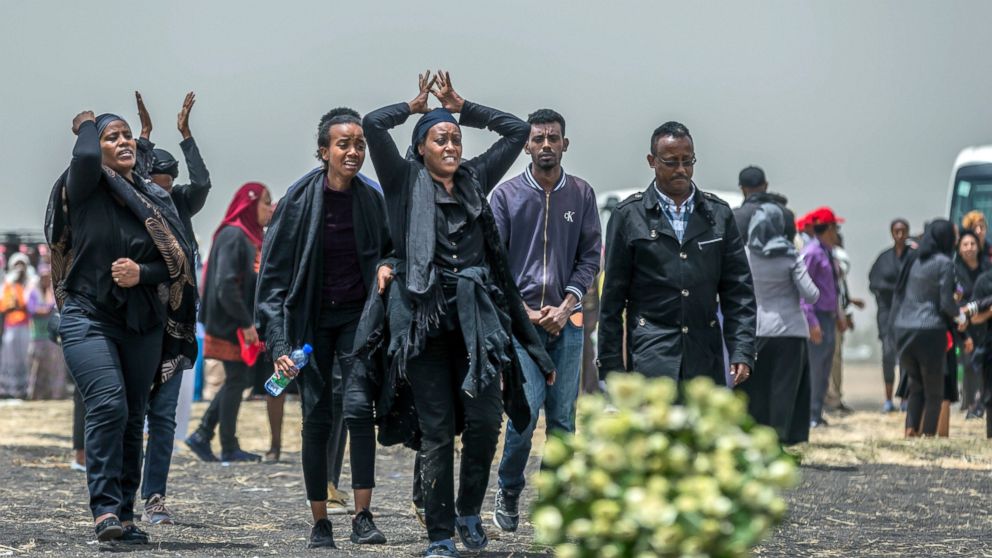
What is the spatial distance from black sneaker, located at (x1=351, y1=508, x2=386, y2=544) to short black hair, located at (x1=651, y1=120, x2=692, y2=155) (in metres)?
2.20

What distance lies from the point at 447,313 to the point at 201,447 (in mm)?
6456

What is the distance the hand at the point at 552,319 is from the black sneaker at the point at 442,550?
1.55m

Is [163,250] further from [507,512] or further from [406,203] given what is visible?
[507,512]

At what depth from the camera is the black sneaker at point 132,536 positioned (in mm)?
7691

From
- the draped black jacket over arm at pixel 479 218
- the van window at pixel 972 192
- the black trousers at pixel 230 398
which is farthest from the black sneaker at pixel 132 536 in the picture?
the van window at pixel 972 192

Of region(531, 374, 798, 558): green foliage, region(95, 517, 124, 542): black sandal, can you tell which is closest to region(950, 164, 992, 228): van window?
region(95, 517, 124, 542): black sandal

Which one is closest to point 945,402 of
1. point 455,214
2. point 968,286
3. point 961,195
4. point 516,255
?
point 968,286

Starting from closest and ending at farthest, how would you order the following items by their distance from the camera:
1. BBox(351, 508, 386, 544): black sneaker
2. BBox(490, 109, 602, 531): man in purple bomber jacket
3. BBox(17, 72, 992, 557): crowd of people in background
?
BBox(17, 72, 992, 557): crowd of people in background, BBox(351, 508, 386, 544): black sneaker, BBox(490, 109, 602, 531): man in purple bomber jacket

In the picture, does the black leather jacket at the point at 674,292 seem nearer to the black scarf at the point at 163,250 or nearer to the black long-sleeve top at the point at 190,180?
the black scarf at the point at 163,250

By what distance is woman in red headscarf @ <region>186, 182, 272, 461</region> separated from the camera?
12508 mm

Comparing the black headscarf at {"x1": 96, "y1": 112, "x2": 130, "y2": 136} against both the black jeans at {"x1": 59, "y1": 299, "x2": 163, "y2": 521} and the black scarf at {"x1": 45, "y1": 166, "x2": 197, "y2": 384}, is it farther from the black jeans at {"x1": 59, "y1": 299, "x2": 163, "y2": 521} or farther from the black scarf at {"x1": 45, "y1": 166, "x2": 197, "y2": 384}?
the black jeans at {"x1": 59, "y1": 299, "x2": 163, "y2": 521}

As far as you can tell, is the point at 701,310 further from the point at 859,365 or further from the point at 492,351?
the point at 859,365

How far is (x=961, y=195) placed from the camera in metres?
26.7

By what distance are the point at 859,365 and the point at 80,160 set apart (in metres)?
34.1
